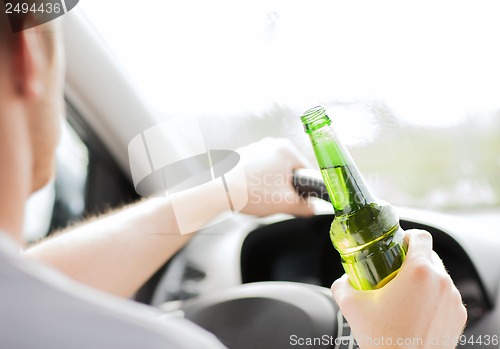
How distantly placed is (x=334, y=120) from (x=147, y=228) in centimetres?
37

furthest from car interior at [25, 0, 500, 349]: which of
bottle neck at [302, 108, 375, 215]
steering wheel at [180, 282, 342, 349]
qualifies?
bottle neck at [302, 108, 375, 215]

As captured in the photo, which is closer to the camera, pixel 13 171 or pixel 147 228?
pixel 13 171

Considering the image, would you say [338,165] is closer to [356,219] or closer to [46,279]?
[356,219]

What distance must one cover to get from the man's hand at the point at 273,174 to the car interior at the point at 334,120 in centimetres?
2

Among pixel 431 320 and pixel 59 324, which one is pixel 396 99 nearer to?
pixel 431 320

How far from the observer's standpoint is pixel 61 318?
1.26ft

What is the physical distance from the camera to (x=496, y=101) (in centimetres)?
86

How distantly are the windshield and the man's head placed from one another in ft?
1.30

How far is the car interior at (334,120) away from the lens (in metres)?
0.83

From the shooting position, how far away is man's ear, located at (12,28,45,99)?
0.48 meters

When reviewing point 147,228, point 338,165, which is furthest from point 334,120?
point 147,228

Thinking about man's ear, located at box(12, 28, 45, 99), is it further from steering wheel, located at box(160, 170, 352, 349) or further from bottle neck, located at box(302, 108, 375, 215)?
steering wheel, located at box(160, 170, 352, 349)

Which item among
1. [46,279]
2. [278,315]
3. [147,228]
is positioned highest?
[46,279]

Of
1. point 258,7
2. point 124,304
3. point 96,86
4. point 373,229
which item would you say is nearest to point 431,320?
point 373,229
